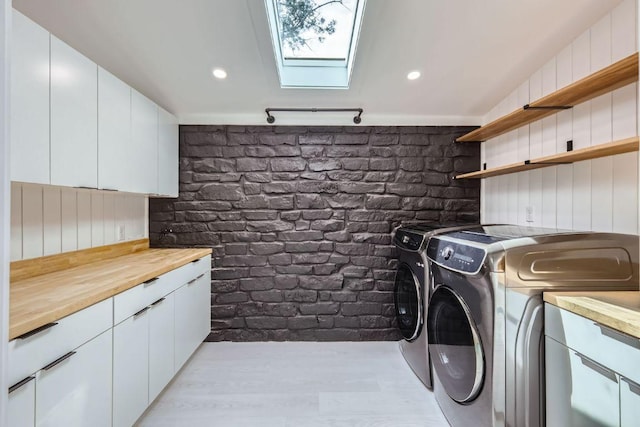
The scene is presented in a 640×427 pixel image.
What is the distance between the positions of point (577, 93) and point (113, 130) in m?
2.65

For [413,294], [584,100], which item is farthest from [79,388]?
[584,100]

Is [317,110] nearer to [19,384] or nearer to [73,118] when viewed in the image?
[73,118]

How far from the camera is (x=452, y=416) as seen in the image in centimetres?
151

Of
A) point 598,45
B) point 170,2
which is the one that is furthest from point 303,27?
point 598,45

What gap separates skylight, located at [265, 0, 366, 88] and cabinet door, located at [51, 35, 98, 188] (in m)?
1.05

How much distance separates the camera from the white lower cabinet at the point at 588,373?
847 mm

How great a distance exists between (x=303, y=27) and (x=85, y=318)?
6.96 feet

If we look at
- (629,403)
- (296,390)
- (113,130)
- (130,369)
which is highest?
(113,130)

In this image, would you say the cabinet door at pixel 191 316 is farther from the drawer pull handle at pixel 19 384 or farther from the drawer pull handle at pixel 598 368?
the drawer pull handle at pixel 598 368

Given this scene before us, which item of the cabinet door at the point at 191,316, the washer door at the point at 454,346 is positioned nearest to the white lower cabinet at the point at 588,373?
the washer door at the point at 454,346

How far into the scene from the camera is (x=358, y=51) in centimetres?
184

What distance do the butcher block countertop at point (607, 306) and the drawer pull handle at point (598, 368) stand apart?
6.1 inches

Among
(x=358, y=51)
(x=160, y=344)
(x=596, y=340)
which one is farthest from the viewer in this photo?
(x=358, y=51)

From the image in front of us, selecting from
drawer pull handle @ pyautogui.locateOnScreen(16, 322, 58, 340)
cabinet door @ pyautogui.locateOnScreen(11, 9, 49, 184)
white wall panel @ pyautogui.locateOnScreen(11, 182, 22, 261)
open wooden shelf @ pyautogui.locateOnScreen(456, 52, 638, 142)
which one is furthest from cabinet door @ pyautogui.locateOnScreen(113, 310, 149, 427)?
open wooden shelf @ pyautogui.locateOnScreen(456, 52, 638, 142)
